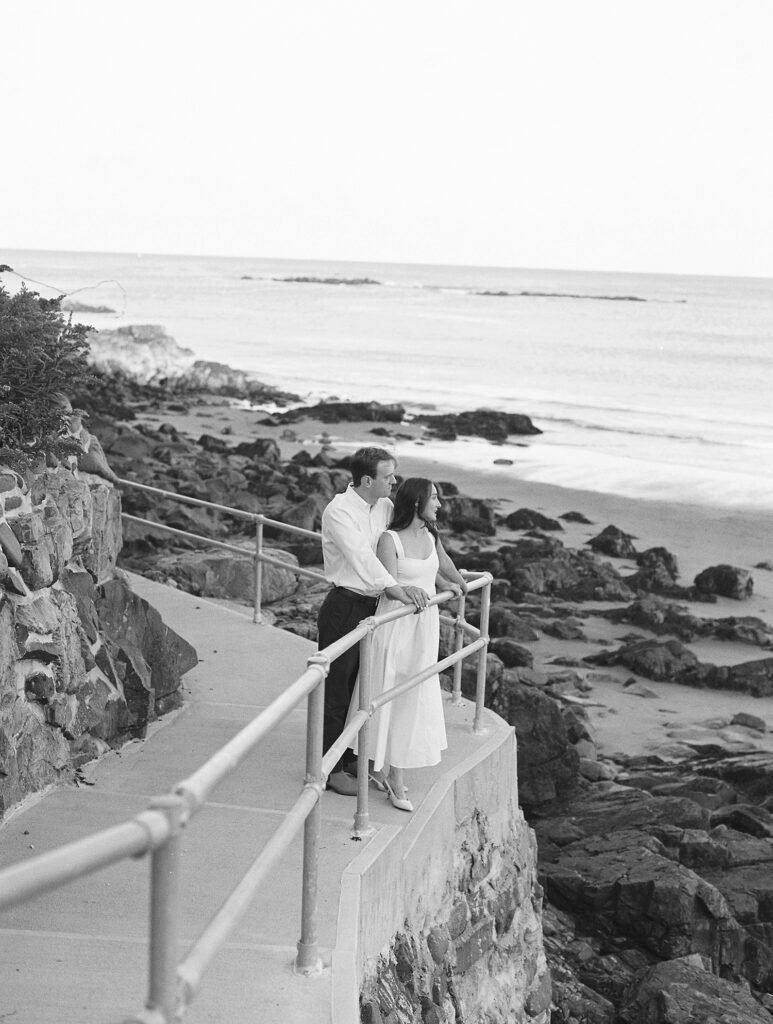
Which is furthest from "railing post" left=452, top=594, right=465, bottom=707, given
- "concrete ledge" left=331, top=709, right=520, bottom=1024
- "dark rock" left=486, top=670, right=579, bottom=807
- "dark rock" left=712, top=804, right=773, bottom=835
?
"dark rock" left=712, top=804, right=773, bottom=835

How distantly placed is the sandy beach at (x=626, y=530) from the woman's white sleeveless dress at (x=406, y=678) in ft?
25.3

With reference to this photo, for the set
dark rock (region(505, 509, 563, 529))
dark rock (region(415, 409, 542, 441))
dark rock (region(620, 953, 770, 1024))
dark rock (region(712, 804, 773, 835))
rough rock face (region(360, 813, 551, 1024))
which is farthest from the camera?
dark rock (region(415, 409, 542, 441))

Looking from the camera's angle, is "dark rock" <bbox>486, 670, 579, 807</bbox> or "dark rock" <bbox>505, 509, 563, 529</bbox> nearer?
"dark rock" <bbox>486, 670, 579, 807</bbox>

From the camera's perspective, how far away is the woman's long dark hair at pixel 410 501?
6320mm

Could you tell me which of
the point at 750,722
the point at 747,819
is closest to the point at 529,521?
the point at 750,722

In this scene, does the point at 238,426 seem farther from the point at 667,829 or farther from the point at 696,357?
the point at 696,357

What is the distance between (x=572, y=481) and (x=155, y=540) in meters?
15.0

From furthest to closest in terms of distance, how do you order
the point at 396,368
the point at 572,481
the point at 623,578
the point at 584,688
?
the point at 396,368, the point at 572,481, the point at 623,578, the point at 584,688

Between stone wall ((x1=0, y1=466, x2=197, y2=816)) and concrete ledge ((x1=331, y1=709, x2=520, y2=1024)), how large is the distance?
1829 mm

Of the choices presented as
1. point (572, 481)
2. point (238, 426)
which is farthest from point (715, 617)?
point (238, 426)

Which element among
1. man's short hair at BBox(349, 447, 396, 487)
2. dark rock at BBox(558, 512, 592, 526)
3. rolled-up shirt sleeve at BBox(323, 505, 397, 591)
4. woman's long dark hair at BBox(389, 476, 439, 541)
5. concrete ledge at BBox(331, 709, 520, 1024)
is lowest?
dark rock at BBox(558, 512, 592, 526)

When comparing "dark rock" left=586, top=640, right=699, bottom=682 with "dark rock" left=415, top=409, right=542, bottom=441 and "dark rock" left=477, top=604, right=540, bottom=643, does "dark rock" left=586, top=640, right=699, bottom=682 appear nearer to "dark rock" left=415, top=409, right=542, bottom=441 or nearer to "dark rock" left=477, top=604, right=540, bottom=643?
"dark rock" left=477, top=604, right=540, bottom=643

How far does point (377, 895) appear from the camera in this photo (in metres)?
5.21

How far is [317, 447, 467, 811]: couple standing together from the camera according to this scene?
6230 mm
